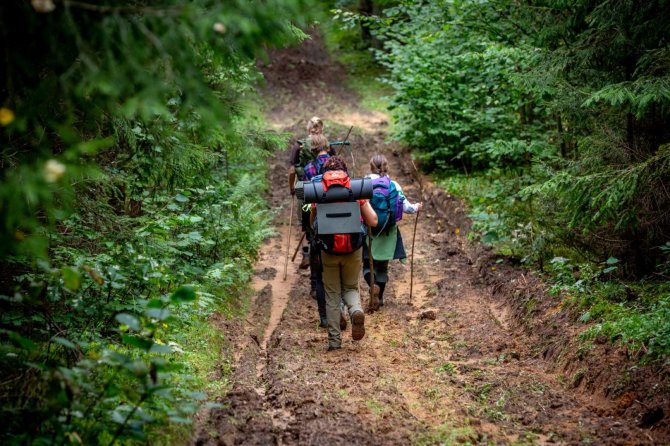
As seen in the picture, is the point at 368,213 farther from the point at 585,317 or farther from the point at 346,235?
the point at 585,317

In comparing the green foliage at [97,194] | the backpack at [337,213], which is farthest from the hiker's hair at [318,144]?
the green foliage at [97,194]

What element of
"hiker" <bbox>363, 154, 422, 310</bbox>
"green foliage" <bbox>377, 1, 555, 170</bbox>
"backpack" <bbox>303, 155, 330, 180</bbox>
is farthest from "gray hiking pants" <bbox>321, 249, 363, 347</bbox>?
"green foliage" <bbox>377, 1, 555, 170</bbox>

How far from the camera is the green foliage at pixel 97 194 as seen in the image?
4121 millimetres

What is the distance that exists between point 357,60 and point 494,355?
90.7ft

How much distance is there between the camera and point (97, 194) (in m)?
6.99

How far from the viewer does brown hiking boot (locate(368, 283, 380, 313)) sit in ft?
32.6

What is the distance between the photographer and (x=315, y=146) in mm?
10164

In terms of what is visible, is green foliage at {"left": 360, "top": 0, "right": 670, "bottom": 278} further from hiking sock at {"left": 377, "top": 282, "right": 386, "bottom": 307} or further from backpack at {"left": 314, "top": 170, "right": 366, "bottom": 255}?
backpack at {"left": 314, "top": 170, "right": 366, "bottom": 255}

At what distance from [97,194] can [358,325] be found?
3.51 m

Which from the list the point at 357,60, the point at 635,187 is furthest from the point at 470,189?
the point at 357,60

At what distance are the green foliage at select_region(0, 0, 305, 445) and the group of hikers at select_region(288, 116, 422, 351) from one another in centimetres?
162

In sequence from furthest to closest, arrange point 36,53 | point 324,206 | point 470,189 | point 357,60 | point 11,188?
point 357,60 < point 470,189 < point 324,206 < point 36,53 < point 11,188

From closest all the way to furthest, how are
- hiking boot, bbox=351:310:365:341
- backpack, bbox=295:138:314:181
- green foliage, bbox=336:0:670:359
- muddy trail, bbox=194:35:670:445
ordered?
muddy trail, bbox=194:35:670:445, green foliage, bbox=336:0:670:359, hiking boot, bbox=351:310:365:341, backpack, bbox=295:138:314:181

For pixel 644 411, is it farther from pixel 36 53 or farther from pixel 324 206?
pixel 36 53
